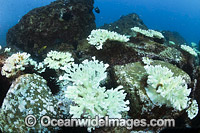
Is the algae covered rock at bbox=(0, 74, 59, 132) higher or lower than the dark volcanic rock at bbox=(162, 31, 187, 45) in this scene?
lower

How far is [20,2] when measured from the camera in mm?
117938

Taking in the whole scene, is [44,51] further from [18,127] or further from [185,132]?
[185,132]

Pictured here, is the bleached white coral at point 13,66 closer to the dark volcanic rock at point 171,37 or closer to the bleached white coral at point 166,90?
the bleached white coral at point 166,90

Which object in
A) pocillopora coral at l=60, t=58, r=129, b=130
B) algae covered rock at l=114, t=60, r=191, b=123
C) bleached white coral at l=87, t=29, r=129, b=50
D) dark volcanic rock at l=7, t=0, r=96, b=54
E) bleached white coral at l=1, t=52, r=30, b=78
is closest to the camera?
pocillopora coral at l=60, t=58, r=129, b=130

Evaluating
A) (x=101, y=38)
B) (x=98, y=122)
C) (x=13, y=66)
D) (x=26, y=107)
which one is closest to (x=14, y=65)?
(x=13, y=66)

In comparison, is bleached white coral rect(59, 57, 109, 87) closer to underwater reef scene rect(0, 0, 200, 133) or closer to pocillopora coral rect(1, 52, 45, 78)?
underwater reef scene rect(0, 0, 200, 133)

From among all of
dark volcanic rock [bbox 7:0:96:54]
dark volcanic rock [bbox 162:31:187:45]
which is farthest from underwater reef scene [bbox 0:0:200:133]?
dark volcanic rock [bbox 162:31:187:45]

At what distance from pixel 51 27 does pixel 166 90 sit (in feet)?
20.5

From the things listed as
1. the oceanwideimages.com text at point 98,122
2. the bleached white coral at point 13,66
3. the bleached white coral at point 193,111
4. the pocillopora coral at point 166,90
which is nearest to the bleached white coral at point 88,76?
the oceanwideimages.com text at point 98,122

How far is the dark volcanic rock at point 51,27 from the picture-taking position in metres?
7.04

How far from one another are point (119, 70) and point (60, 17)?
495 centimetres

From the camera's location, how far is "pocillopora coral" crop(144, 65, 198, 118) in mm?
2980

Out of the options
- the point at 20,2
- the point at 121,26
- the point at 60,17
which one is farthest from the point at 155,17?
the point at 60,17

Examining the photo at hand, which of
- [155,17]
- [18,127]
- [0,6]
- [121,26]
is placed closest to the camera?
[18,127]
